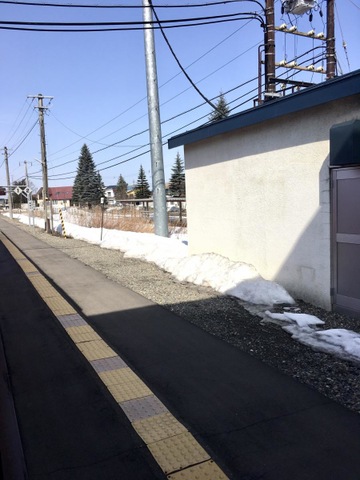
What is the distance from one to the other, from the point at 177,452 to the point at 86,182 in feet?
228

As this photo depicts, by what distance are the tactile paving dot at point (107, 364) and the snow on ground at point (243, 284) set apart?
2.12 meters

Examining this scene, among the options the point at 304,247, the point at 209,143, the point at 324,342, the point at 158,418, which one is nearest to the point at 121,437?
the point at 158,418

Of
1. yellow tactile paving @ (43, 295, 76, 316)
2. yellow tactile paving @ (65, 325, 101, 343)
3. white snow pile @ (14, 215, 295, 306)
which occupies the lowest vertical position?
yellow tactile paving @ (65, 325, 101, 343)

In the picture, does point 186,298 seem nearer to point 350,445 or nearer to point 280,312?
point 280,312

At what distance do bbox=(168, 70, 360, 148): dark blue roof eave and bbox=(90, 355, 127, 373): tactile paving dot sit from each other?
4.29 m

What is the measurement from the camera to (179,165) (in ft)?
203

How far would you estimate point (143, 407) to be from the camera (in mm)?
3285

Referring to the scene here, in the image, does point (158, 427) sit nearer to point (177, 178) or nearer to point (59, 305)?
point (59, 305)

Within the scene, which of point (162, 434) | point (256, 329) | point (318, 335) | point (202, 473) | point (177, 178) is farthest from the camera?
point (177, 178)

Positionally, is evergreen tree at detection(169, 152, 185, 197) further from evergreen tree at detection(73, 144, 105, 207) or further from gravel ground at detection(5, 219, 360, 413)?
gravel ground at detection(5, 219, 360, 413)

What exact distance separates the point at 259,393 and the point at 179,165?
197ft

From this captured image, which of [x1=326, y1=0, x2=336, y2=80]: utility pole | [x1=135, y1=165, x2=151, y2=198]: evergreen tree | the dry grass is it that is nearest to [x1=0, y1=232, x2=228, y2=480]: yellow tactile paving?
[x1=326, y1=0, x2=336, y2=80]: utility pole

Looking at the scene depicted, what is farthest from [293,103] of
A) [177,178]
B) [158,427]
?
[177,178]

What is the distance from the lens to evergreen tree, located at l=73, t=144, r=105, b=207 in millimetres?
68625
